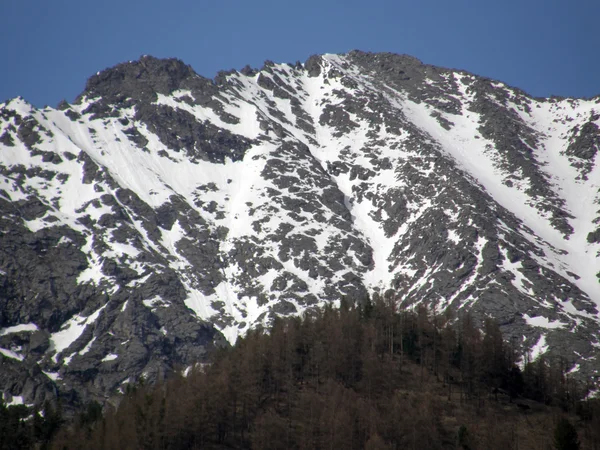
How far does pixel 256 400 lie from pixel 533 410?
43.2m

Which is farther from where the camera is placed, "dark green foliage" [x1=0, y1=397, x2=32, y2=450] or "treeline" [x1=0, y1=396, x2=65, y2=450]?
"treeline" [x1=0, y1=396, x2=65, y2=450]

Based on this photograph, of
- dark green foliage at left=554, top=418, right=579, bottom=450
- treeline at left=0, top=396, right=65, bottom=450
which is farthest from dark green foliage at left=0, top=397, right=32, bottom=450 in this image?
dark green foliage at left=554, top=418, right=579, bottom=450

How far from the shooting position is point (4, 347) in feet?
605

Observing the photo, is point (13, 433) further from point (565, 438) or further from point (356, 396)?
point (565, 438)

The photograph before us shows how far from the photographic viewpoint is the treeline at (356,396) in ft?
339

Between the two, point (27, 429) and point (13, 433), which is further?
point (27, 429)

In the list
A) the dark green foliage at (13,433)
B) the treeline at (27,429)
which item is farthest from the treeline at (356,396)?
the dark green foliage at (13,433)

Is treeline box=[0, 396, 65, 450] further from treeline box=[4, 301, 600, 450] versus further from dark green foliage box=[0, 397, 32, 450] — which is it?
treeline box=[4, 301, 600, 450]

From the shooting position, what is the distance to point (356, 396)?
114 m

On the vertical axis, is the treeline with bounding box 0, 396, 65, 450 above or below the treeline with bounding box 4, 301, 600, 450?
below

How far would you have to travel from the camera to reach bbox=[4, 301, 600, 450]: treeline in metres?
103

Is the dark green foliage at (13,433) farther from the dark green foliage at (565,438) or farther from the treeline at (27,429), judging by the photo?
the dark green foliage at (565,438)

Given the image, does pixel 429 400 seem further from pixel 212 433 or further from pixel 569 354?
pixel 569 354

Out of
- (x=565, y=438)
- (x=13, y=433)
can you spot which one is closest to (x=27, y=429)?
(x=13, y=433)
